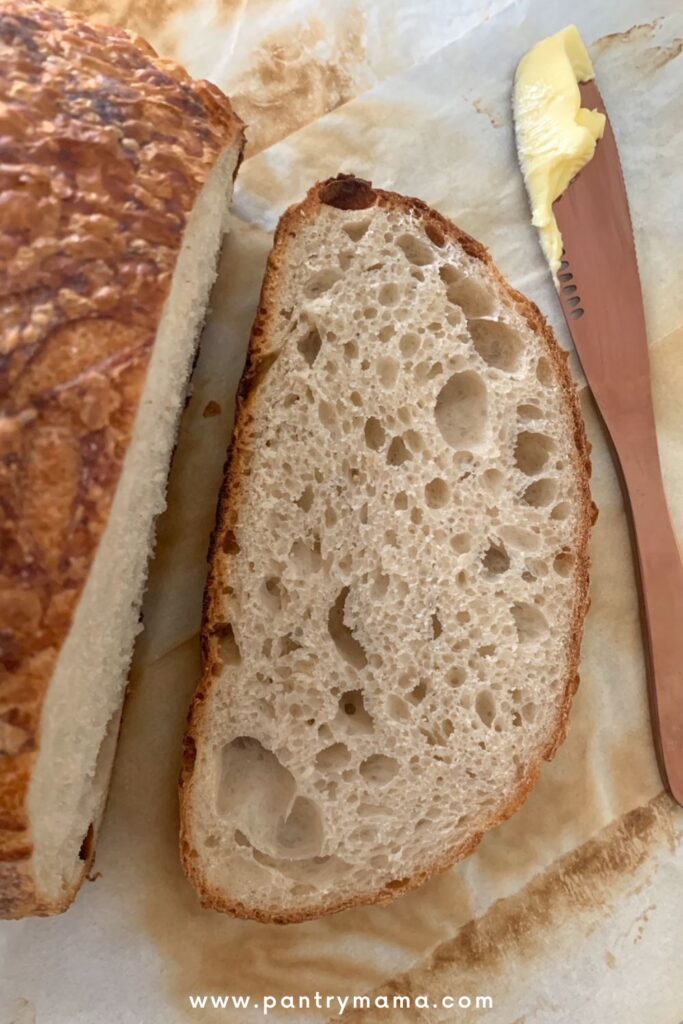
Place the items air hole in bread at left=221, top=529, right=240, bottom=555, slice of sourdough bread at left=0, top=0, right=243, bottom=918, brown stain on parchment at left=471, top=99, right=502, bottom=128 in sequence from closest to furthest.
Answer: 1. slice of sourdough bread at left=0, top=0, right=243, bottom=918
2. air hole in bread at left=221, top=529, right=240, bottom=555
3. brown stain on parchment at left=471, top=99, right=502, bottom=128

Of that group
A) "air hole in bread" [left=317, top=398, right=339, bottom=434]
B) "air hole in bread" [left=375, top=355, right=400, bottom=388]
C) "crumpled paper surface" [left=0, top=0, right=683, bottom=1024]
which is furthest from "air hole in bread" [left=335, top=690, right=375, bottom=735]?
"air hole in bread" [left=375, top=355, right=400, bottom=388]

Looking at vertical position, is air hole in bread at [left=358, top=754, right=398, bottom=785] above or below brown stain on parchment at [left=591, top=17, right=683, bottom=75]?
below

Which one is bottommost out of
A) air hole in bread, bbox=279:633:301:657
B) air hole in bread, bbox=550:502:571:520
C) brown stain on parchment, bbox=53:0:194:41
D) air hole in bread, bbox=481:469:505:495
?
air hole in bread, bbox=550:502:571:520

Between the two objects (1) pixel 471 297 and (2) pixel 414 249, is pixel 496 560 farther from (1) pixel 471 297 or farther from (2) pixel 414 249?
(2) pixel 414 249

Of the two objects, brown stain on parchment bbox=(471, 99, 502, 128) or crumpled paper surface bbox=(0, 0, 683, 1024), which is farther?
brown stain on parchment bbox=(471, 99, 502, 128)

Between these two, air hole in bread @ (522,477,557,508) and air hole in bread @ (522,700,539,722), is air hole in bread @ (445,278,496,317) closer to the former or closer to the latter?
air hole in bread @ (522,477,557,508)

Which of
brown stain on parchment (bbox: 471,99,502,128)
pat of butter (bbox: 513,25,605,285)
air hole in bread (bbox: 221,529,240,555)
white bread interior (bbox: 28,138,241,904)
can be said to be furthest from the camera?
brown stain on parchment (bbox: 471,99,502,128)
